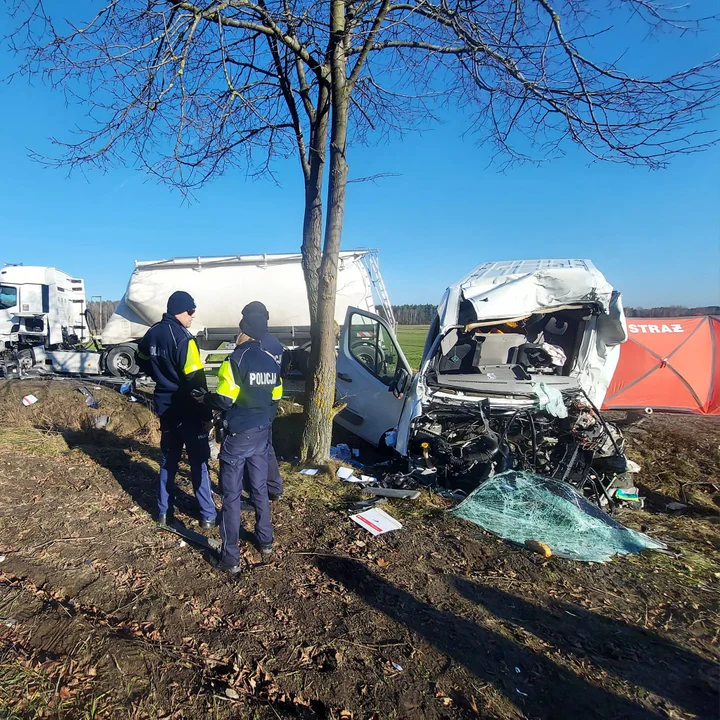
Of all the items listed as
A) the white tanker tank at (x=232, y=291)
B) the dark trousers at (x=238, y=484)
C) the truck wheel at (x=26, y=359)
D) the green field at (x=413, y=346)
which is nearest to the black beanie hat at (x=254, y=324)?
the dark trousers at (x=238, y=484)

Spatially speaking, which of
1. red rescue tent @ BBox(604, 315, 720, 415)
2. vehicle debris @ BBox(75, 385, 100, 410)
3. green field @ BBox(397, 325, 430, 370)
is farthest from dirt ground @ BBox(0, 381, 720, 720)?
green field @ BBox(397, 325, 430, 370)

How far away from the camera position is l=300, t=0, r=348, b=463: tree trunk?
A: 4.89 metres

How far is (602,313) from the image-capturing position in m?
5.71

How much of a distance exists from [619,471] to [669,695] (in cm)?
281

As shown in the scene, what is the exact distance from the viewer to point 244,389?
130 inches

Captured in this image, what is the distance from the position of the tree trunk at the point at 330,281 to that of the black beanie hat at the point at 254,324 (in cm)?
161

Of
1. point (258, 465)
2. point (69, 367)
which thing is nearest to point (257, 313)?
point (258, 465)

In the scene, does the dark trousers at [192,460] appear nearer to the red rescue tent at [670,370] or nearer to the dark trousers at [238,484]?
the dark trousers at [238,484]

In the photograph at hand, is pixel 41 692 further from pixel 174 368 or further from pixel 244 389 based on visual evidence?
pixel 174 368

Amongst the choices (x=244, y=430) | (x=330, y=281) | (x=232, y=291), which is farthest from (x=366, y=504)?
(x=232, y=291)

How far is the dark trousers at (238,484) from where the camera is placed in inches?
128

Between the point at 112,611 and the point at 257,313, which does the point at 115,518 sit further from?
the point at 257,313

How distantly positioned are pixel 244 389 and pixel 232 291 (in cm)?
1020

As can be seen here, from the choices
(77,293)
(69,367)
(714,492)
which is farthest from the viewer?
(77,293)
